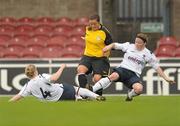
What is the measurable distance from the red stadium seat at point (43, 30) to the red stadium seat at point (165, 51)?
2.91m

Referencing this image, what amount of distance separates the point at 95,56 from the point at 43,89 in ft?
4.73

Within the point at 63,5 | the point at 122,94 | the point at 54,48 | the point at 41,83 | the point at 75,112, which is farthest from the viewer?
the point at 63,5

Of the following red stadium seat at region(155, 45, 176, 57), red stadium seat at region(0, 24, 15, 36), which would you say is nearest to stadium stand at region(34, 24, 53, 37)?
red stadium seat at region(0, 24, 15, 36)

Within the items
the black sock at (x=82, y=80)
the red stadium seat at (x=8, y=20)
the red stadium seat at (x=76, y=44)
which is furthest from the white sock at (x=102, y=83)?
the red stadium seat at (x=8, y=20)

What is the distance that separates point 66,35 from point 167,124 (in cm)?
1161

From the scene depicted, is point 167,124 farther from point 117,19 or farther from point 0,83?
point 117,19

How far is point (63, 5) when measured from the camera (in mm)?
23078

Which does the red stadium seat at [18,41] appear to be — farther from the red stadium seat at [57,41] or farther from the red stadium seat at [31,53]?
the red stadium seat at [57,41]

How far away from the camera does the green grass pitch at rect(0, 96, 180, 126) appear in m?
9.55

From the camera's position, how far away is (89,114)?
10312 millimetres

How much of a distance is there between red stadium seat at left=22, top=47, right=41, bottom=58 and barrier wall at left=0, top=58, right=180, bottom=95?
1.27 meters

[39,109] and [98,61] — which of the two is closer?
[39,109]

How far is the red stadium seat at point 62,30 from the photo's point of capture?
21.0 metres

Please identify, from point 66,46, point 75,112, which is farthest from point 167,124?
point 66,46
